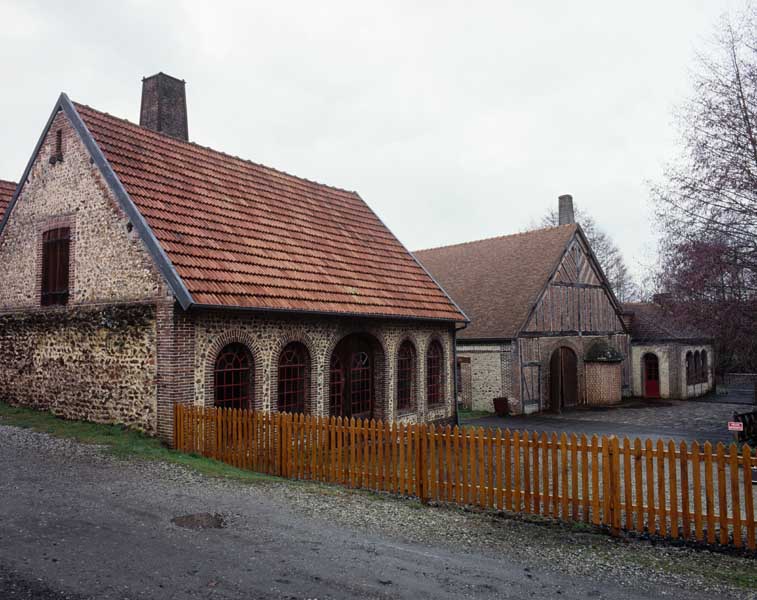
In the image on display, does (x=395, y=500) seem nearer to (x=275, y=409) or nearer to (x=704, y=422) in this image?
(x=275, y=409)

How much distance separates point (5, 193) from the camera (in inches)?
760

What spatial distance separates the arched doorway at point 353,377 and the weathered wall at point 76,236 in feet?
17.2

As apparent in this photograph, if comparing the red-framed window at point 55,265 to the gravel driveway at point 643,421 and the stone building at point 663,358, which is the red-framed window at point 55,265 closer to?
the gravel driveway at point 643,421

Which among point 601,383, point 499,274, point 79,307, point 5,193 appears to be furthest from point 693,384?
point 5,193

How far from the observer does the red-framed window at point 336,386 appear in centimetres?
1491

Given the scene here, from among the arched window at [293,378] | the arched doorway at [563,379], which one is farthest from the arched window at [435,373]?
the arched doorway at [563,379]

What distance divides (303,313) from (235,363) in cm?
193

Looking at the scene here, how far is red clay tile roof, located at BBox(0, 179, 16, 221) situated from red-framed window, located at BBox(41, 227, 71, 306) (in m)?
6.25

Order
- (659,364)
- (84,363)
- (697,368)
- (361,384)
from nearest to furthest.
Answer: (84,363), (361,384), (659,364), (697,368)

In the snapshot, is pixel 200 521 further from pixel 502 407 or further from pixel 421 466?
pixel 502 407

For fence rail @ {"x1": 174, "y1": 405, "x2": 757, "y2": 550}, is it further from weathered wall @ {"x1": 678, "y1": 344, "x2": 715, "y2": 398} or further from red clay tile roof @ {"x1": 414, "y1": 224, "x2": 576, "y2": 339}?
weathered wall @ {"x1": 678, "y1": 344, "x2": 715, "y2": 398}

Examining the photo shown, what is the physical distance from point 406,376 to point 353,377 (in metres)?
2.24

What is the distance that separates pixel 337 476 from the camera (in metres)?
9.83

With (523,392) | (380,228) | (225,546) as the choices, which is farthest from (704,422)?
(225,546)
